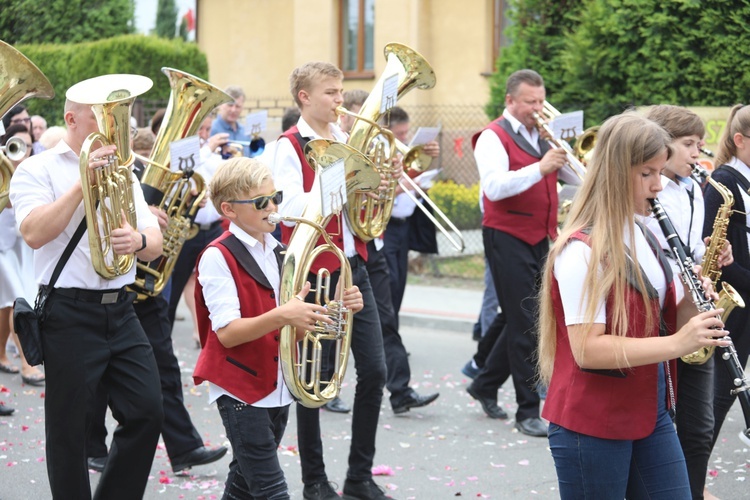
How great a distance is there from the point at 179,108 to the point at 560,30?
6.74 metres

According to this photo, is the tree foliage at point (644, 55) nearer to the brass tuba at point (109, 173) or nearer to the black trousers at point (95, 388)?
the brass tuba at point (109, 173)

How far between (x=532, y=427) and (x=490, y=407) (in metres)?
0.50

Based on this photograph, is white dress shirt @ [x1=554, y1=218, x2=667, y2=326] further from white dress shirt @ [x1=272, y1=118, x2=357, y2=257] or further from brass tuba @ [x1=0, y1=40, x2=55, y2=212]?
brass tuba @ [x1=0, y1=40, x2=55, y2=212]

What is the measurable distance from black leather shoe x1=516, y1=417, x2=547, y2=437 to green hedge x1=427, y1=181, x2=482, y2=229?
809 cm

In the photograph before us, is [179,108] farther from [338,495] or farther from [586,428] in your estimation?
[586,428]

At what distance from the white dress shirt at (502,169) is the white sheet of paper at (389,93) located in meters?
1.10

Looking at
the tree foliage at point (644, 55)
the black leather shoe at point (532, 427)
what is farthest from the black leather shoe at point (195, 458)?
the tree foliage at point (644, 55)

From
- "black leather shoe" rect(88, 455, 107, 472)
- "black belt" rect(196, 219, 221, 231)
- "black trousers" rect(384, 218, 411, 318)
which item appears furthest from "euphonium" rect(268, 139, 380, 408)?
"black belt" rect(196, 219, 221, 231)

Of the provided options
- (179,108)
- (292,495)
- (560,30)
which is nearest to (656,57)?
(560,30)

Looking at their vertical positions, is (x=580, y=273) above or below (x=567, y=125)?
below

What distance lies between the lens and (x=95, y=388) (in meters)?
4.24

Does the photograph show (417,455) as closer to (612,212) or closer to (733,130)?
(733,130)

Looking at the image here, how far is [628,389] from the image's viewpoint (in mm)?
3203

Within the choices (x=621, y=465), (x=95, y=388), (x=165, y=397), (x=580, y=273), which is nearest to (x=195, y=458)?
(x=165, y=397)
